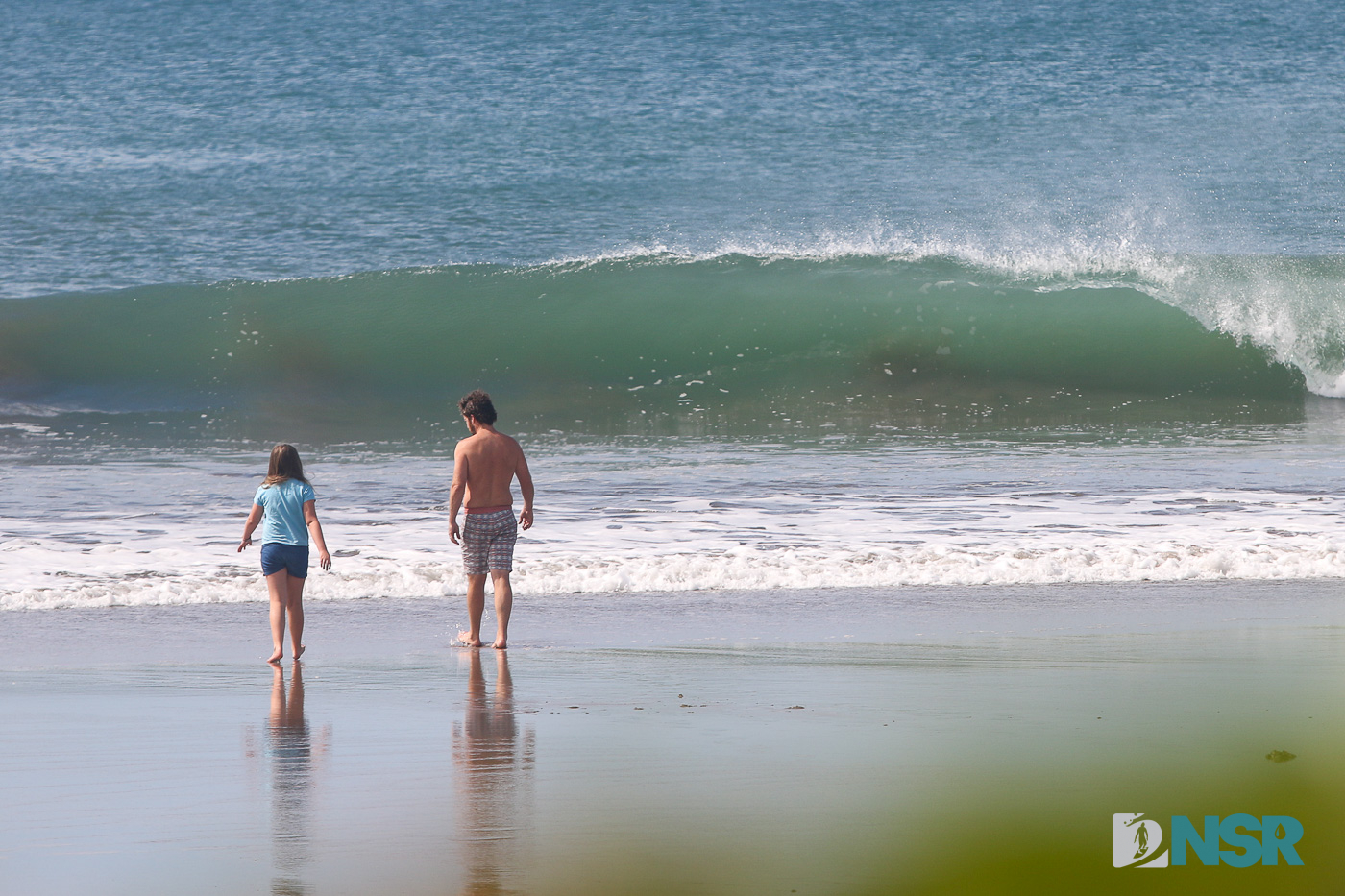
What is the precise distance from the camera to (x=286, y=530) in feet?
19.5

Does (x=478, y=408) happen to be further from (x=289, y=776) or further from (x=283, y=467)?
(x=289, y=776)

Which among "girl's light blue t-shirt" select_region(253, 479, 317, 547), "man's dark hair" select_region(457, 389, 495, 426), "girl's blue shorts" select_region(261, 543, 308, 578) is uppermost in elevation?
"man's dark hair" select_region(457, 389, 495, 426)

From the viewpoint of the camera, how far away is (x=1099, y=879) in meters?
2.90

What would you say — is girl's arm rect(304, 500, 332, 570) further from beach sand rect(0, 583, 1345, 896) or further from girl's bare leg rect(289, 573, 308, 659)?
beach sand rect(0, 583, 1345, 896)

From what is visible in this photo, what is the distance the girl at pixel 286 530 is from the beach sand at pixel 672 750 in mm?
309

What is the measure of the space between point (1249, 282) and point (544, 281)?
11.0 metres

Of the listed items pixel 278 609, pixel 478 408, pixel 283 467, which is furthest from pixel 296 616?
pixel 478 408

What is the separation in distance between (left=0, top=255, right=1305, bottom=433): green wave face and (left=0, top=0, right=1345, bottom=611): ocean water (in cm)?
8

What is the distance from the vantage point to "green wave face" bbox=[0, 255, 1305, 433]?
18641mm

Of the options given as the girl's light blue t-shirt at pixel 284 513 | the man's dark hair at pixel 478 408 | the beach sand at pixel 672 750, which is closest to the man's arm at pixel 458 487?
the man's dark hair at pixel 478 408

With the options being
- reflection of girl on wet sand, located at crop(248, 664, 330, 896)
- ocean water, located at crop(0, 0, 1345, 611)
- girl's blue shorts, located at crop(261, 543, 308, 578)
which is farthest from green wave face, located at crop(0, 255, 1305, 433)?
reflection of girl on wet sand, located at crop(248, 664, 330, 896)

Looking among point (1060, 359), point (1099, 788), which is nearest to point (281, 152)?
point (1060, 359)

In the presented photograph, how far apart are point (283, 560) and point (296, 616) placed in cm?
28

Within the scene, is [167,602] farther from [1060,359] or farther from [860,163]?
[860,163]
